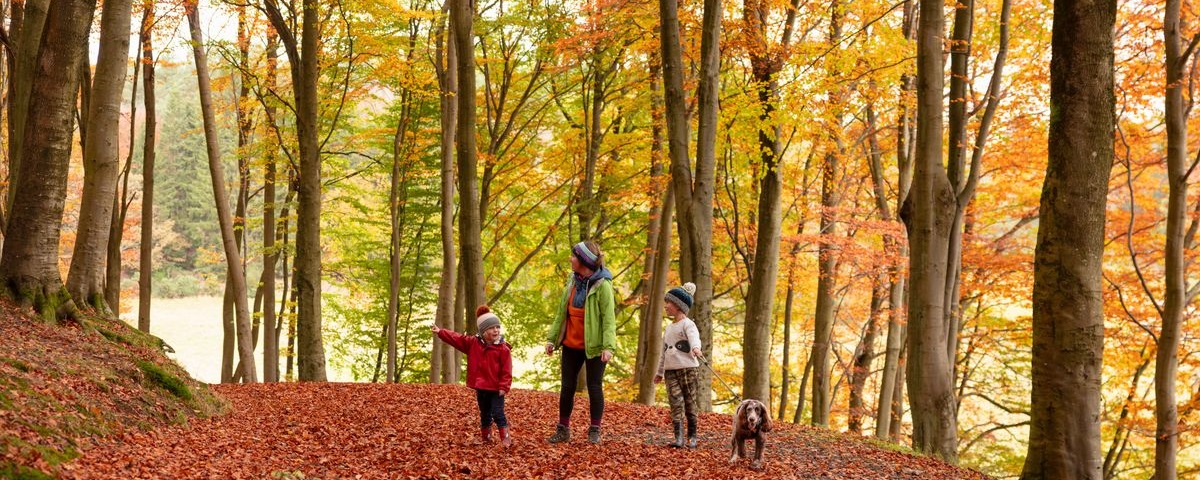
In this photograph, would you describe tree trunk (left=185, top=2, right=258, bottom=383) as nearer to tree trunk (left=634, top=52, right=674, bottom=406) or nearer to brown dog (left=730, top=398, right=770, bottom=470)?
tree trunk (left=634, top=52, right=674, bottom=406)

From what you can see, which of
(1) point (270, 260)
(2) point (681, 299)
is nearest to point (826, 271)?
(2) point (681, 299)

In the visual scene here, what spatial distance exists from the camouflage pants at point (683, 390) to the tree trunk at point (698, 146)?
350 centimetres

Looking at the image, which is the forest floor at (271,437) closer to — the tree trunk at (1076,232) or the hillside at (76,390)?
the hillside at (76,390)

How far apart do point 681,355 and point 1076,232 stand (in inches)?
133

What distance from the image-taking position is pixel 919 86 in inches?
377

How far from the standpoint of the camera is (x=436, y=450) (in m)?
7.11

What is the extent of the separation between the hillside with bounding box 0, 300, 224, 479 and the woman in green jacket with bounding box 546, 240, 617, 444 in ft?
11.1

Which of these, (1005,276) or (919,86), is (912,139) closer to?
(1005,276)

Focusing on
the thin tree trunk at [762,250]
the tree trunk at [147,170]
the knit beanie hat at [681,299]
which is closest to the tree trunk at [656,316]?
the thin tree trunk at [762,250]

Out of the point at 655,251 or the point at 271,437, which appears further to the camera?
the point at 655,251

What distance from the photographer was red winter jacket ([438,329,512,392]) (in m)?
7.15

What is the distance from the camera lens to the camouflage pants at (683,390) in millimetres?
7453

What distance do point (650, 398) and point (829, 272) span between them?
215 inches

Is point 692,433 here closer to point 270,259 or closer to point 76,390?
point 76,390
